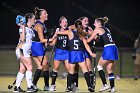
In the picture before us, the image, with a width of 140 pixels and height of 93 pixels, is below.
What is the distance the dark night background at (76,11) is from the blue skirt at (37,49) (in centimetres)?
850

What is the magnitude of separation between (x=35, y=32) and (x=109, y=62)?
175 cm

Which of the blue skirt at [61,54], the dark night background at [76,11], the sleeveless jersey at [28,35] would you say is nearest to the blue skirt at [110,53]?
the blue skirt at [61,54]

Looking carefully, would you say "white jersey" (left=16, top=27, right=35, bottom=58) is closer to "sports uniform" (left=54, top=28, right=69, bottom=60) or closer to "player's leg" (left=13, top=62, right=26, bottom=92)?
"player's leg" (left=13, top=62, right=26, bottom=92)

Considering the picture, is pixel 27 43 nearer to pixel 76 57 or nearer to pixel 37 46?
pixel 37 46

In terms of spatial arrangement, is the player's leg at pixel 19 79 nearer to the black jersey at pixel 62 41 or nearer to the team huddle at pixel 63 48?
the team huddle at pixel 63 48

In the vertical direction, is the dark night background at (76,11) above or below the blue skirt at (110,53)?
above

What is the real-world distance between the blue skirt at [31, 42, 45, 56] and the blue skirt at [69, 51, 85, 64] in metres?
0.63

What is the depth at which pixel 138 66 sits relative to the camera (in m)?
13.4

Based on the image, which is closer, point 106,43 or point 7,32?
point 106,43

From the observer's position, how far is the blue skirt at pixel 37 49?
9.04 meters

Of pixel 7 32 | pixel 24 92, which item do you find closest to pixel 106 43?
pixel 24 92

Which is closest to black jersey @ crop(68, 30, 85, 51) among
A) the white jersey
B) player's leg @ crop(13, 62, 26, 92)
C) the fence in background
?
the white jersey

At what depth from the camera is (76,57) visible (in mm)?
8820

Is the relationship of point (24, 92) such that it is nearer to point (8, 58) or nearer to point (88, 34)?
point (88, 34)
